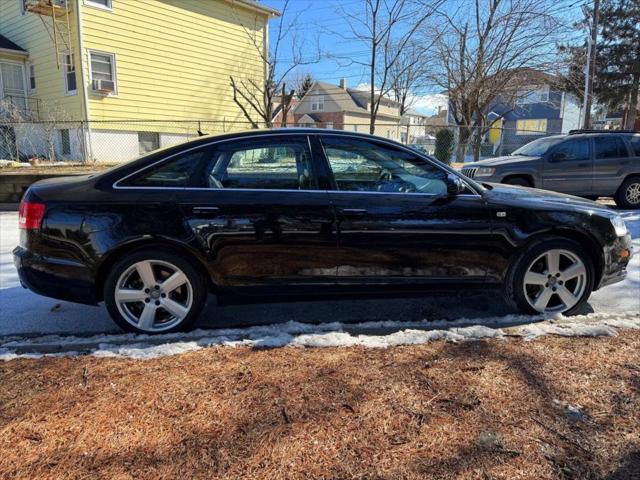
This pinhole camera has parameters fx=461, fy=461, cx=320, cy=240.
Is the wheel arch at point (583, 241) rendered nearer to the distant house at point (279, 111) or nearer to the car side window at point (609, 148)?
the car side window at point (609, 148)

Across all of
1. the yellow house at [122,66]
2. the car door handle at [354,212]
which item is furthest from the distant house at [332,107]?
the car door handle at [354,212]

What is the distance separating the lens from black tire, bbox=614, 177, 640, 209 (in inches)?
394

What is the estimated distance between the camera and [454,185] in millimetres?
3766

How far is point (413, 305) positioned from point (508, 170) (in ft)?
20.1

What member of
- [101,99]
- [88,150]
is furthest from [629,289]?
[101,99]

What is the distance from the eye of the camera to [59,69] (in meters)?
15.9

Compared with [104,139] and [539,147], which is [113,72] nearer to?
[104,139]

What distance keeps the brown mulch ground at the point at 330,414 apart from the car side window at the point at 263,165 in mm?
1293

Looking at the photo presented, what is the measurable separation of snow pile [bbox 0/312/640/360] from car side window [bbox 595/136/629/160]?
24.0 feet

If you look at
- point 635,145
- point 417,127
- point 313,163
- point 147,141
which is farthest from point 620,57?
point 313,163

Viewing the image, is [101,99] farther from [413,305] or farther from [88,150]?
[413,305]

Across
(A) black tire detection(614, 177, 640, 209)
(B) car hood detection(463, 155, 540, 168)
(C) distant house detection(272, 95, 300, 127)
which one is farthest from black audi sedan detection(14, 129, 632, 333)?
(C) distant house detection(272, 95, 300, 127)

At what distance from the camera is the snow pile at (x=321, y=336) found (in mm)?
3316

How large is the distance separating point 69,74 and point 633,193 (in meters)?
17.2
